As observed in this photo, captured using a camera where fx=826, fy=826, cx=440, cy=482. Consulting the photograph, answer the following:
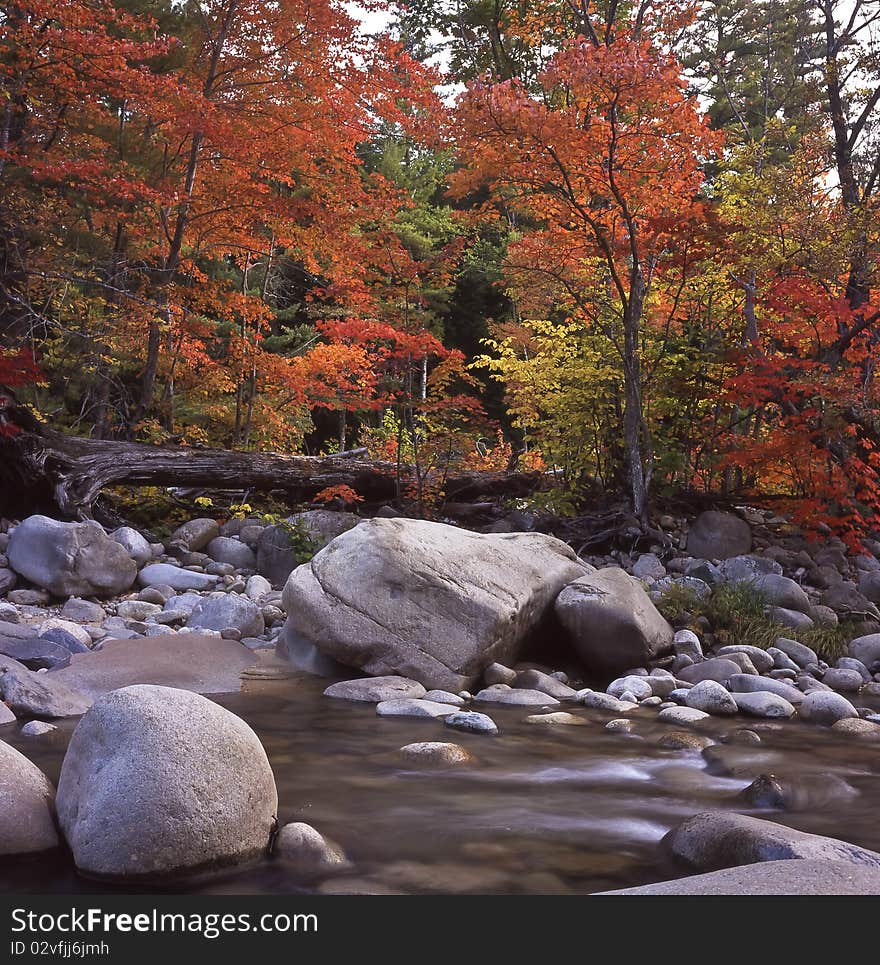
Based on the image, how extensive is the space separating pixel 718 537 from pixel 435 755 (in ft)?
19.2

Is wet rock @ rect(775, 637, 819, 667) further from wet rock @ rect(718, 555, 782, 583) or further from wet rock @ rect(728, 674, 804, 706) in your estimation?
wet rock @ rect(718, 555, 782, 583)

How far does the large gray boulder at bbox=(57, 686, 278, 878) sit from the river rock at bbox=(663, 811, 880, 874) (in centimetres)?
149

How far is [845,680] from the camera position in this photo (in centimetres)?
584

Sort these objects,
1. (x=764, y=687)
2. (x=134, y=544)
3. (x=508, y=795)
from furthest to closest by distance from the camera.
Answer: (x=134, y=544)
(x=764, y=687)
(x=508, y=795)

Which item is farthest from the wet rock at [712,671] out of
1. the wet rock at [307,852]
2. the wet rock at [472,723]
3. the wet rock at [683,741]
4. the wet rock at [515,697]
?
the wet rock at [307,852]

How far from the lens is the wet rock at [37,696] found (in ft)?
14.3

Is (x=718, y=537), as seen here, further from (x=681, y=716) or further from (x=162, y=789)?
(x=162, y=789)

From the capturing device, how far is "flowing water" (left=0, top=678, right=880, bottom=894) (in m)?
2.78

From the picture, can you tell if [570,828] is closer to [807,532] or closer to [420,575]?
[420,575]

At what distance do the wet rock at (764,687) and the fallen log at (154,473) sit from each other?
18.3 feet

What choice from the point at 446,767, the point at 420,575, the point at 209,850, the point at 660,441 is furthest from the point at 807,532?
the point at 209,850

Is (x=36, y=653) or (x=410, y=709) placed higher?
(x=36, y=653)

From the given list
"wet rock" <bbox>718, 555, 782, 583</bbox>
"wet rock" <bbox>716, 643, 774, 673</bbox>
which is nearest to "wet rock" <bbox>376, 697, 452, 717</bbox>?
"wet rock" <bbox>716, 643, 774, 673</bbox>

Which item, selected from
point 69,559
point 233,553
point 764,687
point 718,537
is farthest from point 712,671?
point 69,559
